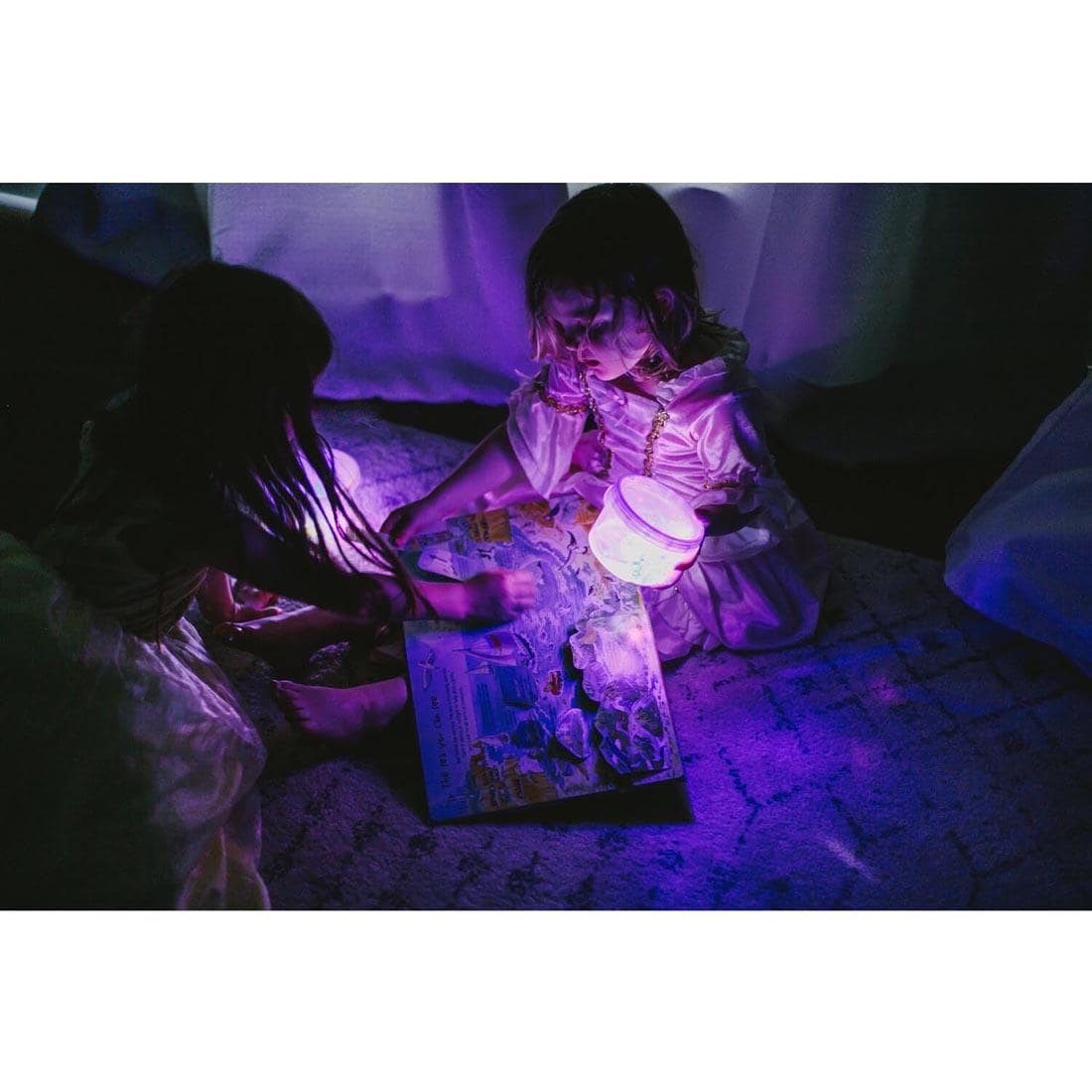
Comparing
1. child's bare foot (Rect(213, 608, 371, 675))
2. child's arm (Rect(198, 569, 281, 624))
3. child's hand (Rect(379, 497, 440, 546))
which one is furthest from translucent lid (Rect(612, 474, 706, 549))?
child's arm (Rect(198, 569, 281, 624))

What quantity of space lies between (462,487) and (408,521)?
10 cm

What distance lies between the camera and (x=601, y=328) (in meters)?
0.97

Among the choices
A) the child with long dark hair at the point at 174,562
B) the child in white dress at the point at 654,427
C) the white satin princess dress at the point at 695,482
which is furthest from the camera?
the white satin princess dress at the point at 695,482

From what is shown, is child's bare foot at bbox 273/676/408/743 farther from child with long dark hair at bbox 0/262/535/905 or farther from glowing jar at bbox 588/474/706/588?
glowing jar at bbox 588/474/706/588

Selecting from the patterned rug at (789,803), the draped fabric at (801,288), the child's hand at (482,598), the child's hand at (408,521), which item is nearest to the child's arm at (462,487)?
the child's hand at (408,521)

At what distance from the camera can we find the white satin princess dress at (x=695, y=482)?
1.06m

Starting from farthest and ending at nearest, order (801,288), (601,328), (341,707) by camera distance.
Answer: (801,288)
(341,707)
(601,328)

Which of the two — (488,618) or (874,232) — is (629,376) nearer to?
A: (488,618)

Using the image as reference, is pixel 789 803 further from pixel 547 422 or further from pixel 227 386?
pixel 227 386

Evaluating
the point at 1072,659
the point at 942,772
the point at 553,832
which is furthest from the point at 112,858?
the point at 1072,659

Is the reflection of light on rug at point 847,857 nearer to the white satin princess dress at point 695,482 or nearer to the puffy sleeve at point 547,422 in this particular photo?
the white satin princess dress at point 695,482

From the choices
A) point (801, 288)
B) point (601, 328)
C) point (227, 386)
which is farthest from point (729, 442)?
point (227, 386)

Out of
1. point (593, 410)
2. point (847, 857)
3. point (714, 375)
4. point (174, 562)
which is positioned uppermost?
point (714, 375)

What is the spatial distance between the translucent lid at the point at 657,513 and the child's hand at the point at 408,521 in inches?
13.5
